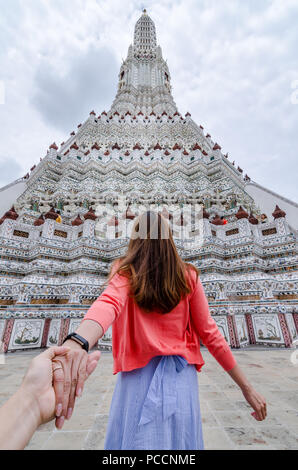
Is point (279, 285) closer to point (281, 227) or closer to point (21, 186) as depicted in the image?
point (281, 227)

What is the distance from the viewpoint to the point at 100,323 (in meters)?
0.75

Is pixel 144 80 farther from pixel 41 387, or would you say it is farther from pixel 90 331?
pixel 41 387

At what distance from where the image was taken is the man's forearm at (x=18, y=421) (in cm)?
Answer: 47

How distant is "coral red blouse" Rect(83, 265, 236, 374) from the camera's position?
94 cm

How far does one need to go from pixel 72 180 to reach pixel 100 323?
1092cm

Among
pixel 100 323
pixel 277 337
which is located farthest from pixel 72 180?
pixel 100 323

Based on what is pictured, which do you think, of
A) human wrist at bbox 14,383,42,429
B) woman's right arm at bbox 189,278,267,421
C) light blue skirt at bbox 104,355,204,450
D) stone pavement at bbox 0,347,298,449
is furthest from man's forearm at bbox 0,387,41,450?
stone pavement at bbox 0,347,298,449

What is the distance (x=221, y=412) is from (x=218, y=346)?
1416mm

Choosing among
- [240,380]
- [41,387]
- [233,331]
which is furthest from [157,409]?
[233,331]

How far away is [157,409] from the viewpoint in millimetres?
853

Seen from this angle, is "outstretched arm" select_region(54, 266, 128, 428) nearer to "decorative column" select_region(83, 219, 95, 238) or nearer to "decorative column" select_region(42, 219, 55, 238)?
"decorative column" select_region(83, 219, 95, 238)

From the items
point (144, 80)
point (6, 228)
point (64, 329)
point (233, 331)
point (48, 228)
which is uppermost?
point (144, 80)

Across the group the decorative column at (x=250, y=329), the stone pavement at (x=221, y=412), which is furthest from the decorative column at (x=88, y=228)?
the decorative column at (x=250, y=329)
